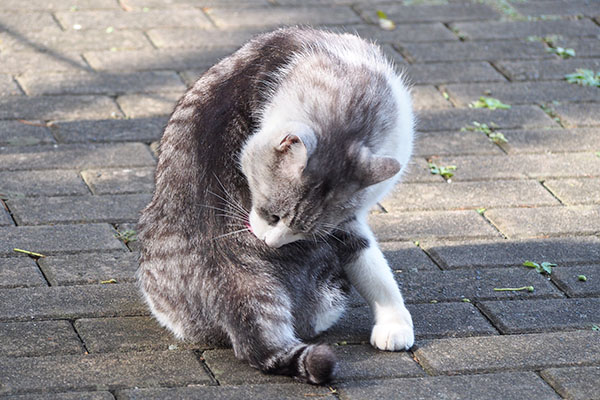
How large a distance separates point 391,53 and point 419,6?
2.87 feet

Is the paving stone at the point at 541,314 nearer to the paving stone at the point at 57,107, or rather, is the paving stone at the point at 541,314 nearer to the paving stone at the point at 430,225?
the paving stone at the point at 430,225

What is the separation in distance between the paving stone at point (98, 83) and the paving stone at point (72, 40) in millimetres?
357

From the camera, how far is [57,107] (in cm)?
496

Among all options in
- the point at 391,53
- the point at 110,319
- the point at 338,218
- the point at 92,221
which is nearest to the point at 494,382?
the point at 338,218

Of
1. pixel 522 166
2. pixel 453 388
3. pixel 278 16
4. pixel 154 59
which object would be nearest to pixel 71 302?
pixel 453 388

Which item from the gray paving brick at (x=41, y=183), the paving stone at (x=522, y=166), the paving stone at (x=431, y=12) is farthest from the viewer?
the paving stone at (x=431, y=12)

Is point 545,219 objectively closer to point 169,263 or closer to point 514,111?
point 514,111

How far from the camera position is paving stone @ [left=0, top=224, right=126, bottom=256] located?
3.78m

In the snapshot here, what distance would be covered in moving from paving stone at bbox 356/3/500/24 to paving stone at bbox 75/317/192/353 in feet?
10.9

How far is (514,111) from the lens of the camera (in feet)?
16.8

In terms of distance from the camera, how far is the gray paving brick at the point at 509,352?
3139 millimetres

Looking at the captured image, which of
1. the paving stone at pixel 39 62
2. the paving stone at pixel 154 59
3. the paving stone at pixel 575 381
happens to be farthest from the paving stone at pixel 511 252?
the paving stone at pixel 39 62

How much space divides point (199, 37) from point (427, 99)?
1485 mm

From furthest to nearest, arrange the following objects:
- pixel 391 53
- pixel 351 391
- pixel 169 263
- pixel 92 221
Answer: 1. pixel 391 53
2. pixel 92 221
3. pixel 169 263
4. pixel 351 391
